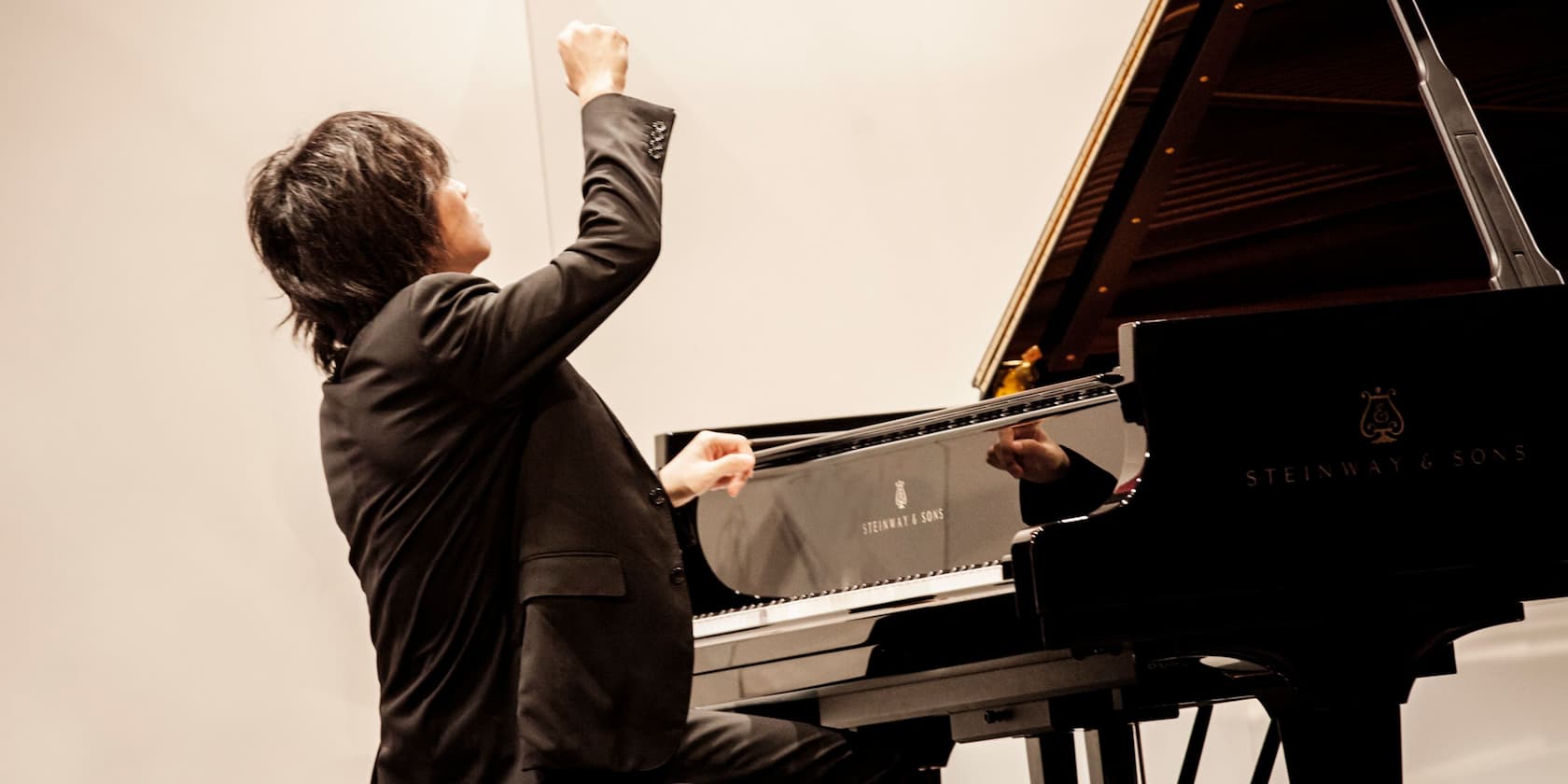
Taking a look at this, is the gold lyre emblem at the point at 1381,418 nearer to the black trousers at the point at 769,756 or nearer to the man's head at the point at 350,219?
the black trousers at the point at 769,756

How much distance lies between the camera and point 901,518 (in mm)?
2201

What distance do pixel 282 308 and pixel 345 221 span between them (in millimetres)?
2101

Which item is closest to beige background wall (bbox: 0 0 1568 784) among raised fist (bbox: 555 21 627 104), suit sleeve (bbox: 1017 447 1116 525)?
suit sleeve (bbox: 1017 447 1116 525)

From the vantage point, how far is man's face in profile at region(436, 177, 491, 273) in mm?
1718

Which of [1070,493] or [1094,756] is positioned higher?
[1070,493]

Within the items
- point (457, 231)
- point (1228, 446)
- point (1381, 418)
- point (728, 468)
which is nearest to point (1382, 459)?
point (1381, 418)

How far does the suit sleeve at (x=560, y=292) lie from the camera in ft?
5.02

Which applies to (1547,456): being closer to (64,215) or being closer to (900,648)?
(900,648)

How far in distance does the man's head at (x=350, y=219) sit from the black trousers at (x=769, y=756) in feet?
2.03

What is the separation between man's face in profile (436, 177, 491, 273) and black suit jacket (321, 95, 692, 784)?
0.15 metres

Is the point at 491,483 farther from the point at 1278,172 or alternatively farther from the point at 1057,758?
the point at 1278,172


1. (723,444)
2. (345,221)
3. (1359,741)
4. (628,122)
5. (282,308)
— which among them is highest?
(282,308)

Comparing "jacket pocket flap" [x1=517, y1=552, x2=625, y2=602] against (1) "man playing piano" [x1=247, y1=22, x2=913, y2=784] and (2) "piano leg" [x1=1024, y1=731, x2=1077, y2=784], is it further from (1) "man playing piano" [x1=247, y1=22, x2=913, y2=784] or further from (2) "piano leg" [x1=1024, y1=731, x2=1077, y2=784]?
(2) "piano leg" [x1=1024, y1=731, x2=1077, y2=784]

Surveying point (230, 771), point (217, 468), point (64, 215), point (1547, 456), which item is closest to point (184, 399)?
point (217, 468)
